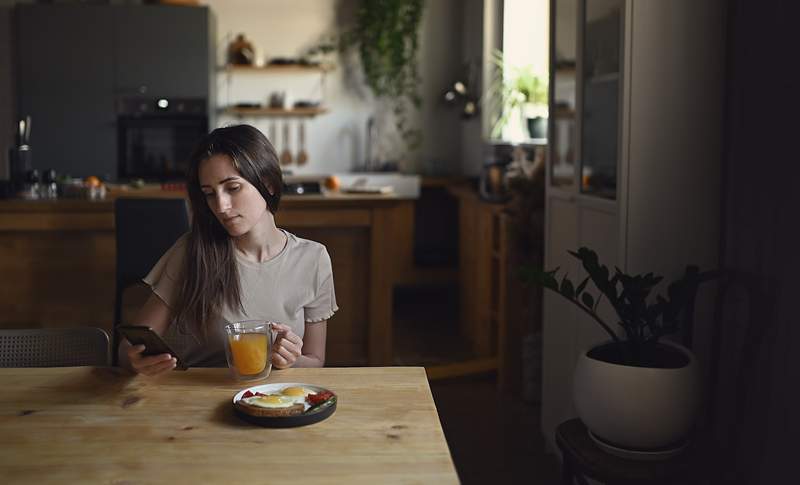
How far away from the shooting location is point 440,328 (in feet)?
18.1

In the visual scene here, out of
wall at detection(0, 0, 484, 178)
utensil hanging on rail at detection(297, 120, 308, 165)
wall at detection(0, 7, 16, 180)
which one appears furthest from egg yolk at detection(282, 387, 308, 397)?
wall at detection(0, 7, 16, 180)

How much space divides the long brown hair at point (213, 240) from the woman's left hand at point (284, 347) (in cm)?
29

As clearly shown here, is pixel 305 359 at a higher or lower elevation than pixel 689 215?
lower

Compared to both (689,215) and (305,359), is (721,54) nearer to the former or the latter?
(689,215)

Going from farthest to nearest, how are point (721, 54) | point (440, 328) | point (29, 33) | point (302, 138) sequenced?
point (302, 138) < point (29, 33) < point (440, 328) < point (721, 54)

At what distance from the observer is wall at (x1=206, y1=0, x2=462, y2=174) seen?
6.46 metres

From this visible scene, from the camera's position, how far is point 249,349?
1.54 meters

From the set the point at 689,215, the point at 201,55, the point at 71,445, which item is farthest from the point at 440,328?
the point at 71,445

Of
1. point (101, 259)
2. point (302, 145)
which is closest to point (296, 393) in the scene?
point (101, 259)

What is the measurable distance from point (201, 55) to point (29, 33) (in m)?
1.16

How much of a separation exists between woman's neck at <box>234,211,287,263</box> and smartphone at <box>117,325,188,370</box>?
43 cm

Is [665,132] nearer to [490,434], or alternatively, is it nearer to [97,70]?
[490,434]

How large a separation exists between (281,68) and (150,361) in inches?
199

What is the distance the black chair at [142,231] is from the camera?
3.36 metres
